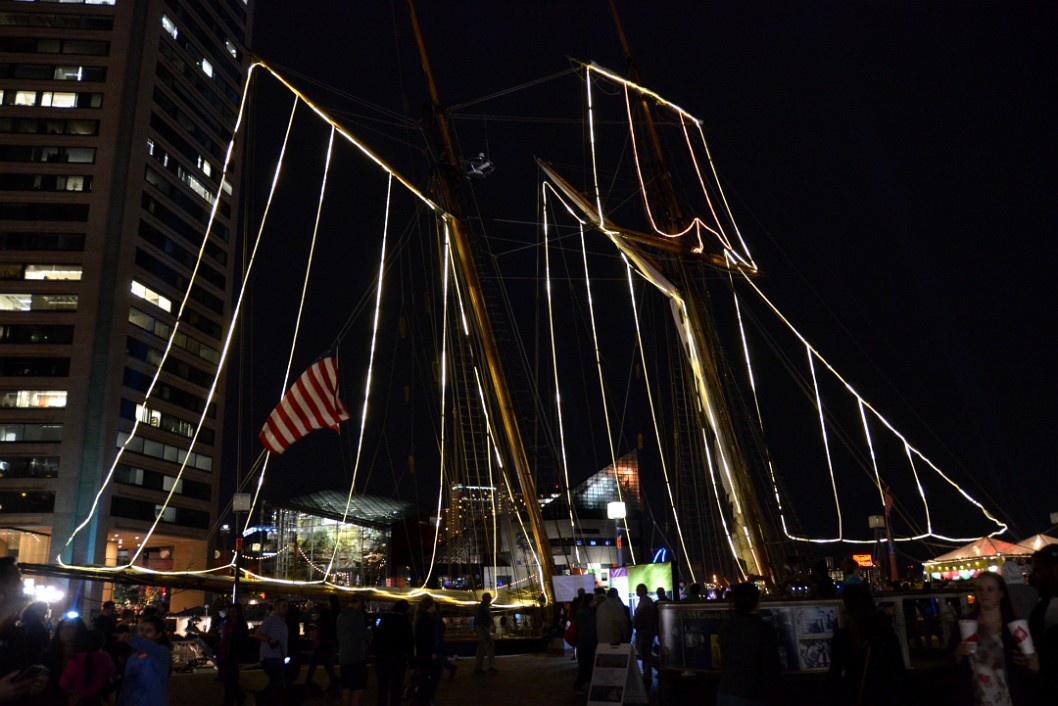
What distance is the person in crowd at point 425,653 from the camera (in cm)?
1237

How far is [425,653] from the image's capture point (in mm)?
12492

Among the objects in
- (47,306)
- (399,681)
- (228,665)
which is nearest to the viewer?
(399,681)

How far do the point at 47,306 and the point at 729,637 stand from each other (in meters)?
67.5

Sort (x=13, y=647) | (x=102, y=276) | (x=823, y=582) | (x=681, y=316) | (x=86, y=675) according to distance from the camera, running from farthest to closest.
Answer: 1. (x=102, y=276)
2. (x=681, y=316)
3. (x=823, y=582)
4. (x=86, y=675)
5. (x=13, y=647)

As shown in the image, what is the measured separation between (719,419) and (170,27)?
63.3 meters

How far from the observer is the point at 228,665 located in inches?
535

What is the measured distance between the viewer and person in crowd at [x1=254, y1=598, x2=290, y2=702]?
12.0 meters

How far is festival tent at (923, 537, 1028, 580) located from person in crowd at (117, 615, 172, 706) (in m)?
22.9

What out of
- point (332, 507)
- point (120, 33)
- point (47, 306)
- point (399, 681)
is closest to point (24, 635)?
point (399, 681)

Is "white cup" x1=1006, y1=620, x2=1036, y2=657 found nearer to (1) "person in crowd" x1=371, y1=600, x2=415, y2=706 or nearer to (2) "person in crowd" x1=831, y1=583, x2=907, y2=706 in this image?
(2) "person in crowd" x1=831, y1=583, x2=907, y2=706

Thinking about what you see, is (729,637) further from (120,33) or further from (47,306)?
(120,33)

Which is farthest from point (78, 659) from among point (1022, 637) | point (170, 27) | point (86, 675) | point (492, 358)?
point (170, 27)

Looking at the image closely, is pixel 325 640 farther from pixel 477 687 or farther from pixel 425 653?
pixel 425 653

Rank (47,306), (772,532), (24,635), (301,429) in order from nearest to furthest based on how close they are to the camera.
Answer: (24,635) < (301,429) < (772,532) < (47,306)
